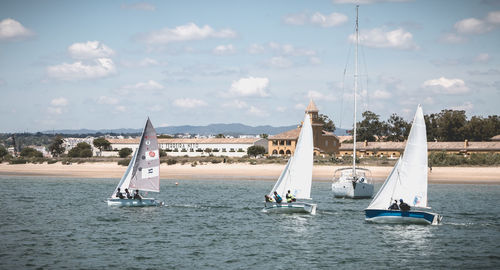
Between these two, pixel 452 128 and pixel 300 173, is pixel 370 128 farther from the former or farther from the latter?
pixel 300 173

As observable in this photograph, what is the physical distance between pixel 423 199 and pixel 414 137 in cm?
411

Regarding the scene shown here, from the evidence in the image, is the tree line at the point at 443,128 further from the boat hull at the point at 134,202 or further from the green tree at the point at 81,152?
the boat hull at the point at 134,202

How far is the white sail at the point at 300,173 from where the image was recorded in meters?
43.0

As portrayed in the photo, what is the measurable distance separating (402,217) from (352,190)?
17.8m

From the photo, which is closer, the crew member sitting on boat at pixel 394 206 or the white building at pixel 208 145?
the crew member sitting on boat at pixel 394 206

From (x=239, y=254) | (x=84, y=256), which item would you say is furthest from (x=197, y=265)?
(x=84, y=256)

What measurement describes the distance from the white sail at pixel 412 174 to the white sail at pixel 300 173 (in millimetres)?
6542

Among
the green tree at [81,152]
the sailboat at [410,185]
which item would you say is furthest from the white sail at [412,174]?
the green tree at [81,152]

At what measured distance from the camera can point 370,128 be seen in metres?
153

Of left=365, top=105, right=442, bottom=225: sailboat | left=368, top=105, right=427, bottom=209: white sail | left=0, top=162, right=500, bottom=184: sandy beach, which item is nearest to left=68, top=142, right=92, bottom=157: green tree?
left=0, top=162, right=500, bottom=184: sandy beach

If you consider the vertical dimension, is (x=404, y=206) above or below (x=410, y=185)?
below

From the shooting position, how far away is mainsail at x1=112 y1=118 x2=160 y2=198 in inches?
1855

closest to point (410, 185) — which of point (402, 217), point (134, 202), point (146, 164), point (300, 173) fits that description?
point (402, 217)

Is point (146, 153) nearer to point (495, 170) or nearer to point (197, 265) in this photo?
point (197, 265)
